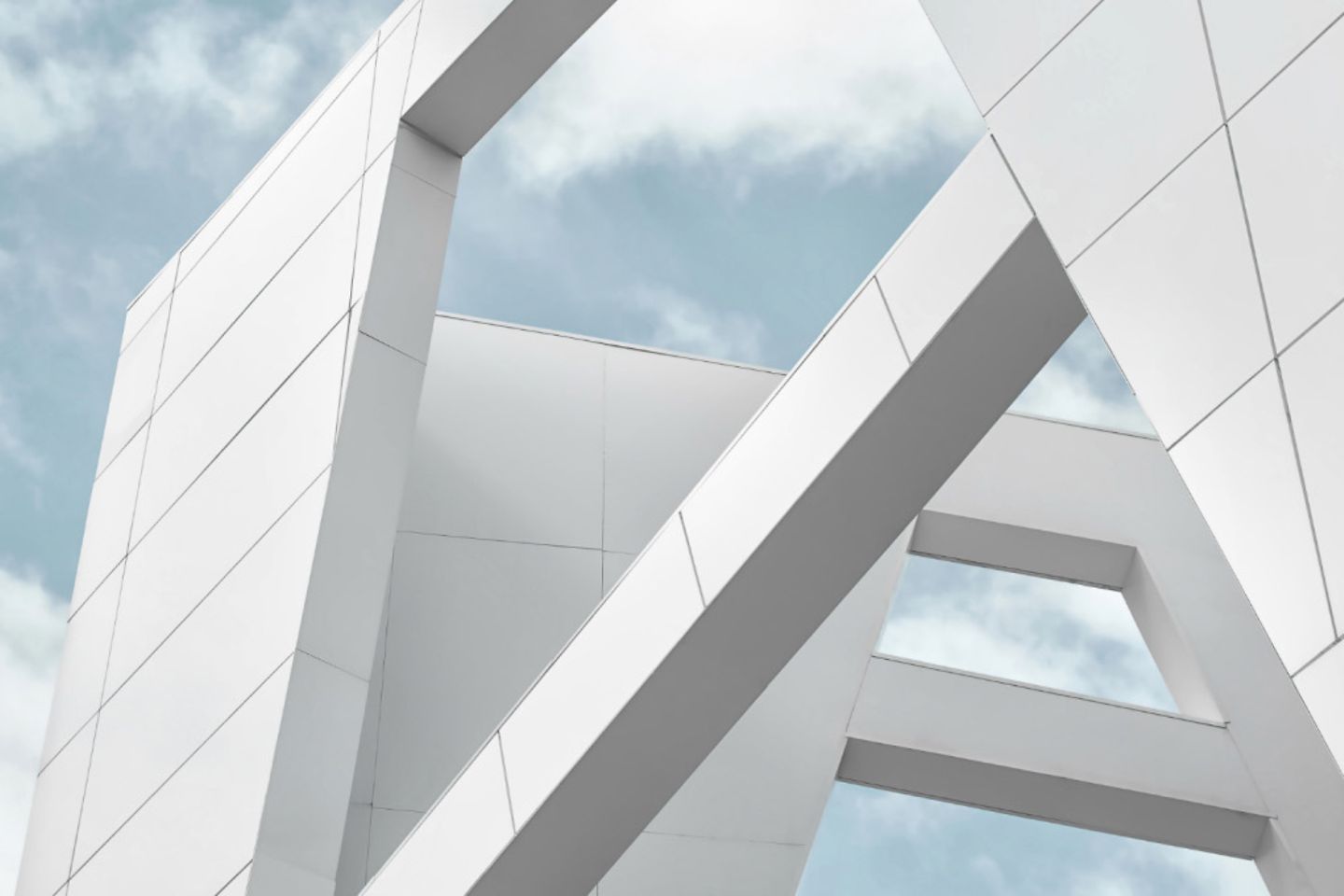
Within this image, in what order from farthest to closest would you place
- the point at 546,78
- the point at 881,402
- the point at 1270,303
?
1. the point at 546,78
2. the point at 881,402
3. the point at 1270,303

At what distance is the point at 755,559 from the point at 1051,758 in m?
9.60

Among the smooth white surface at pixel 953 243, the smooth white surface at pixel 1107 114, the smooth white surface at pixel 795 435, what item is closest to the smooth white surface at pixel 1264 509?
the smooth white surface at pixel 1107 114

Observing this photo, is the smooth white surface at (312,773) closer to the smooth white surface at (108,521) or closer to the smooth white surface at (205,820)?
the smooth white surface at (205,820)

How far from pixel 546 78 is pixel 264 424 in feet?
157

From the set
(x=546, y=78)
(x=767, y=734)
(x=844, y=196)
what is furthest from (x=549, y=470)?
(x=546, y=78)

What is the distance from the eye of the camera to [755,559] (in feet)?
31.9

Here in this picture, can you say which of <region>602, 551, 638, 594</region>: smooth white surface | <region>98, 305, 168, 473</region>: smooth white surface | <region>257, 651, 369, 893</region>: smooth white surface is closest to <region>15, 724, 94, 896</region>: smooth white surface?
<region>257, 651, 369, 893</region>: smooth white surface

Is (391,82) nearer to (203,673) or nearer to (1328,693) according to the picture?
(203,673)

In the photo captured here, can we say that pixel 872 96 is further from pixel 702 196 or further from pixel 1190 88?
pixel 1190 88

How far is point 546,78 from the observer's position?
60.8 metres

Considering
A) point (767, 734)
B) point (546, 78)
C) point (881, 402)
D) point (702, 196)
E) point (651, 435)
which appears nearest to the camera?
point (881, 402)

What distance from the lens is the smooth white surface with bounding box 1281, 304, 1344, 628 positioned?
654 centimetres

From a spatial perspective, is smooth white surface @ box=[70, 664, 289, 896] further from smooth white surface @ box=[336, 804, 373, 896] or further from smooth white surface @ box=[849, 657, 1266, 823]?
smooth white surface @ box=[849, 657, 1266, 823]

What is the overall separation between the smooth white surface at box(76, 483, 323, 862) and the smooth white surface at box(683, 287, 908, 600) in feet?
14.2
